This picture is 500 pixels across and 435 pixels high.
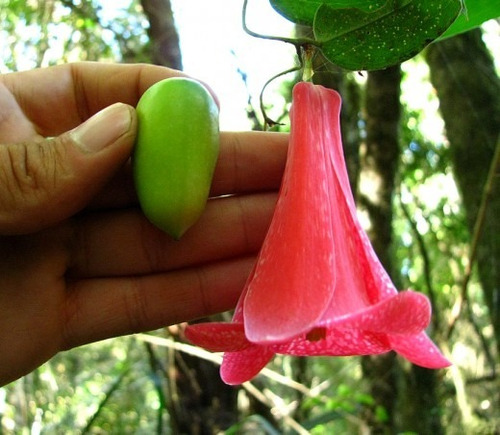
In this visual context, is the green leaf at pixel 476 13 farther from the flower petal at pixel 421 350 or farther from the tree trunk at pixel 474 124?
the tree trunk at pixel 474 124

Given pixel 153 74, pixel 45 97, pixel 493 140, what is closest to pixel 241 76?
pixel 153 74

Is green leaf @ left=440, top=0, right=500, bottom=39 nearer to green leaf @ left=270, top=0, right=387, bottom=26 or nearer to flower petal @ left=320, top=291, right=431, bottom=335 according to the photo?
green leaf @ left=270, top=0, right=387, bottom=26

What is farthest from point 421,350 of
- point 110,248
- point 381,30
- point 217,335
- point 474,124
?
point 474,124

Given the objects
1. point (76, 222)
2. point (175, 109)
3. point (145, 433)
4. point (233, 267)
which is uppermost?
point (175, 109)

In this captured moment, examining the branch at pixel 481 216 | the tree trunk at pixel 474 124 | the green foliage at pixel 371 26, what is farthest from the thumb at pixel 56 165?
the tree trunk at pixel 474 124

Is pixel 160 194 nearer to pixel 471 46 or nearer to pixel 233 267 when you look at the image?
pixel 233 267

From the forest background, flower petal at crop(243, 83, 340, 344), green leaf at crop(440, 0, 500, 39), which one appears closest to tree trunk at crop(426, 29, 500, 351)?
the forest background
